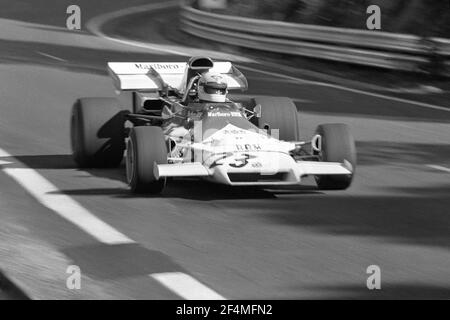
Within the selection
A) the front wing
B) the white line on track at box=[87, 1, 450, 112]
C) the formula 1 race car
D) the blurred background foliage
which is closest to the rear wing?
the formula 1 race car

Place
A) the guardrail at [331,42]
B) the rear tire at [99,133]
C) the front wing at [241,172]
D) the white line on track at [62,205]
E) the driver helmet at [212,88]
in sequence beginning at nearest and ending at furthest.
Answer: the white line on track at [62,205] < the front wing at [241,172] < the driver helmet at [212,88] < the rear tire at [99,133] < the guardrail at [331,42]

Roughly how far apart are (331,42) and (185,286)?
605 inches

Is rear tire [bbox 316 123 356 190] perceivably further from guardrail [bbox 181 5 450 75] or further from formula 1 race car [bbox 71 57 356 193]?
guardrail [bbox 181 5 450 75]

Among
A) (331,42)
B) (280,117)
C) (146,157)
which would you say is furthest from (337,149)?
(331,42)

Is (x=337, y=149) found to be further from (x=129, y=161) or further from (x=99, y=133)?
(x=99, y=133)

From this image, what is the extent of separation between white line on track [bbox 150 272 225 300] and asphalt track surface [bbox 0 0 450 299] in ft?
0.10

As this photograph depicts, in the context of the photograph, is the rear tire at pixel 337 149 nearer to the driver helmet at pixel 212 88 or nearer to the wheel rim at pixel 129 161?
the driver helmet at pixel 212 88

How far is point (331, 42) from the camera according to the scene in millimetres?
22656

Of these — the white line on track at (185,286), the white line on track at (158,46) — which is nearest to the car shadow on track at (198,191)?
the white line on track at (185,286)

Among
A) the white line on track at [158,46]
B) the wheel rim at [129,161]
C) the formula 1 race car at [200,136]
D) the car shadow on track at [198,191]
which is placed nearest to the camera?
the formula 1 race car at [200,136]

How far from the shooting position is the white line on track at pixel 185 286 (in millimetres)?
7465

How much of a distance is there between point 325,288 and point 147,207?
2.92 meters

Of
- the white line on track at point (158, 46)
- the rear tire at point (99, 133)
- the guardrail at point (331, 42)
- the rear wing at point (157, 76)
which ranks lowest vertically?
the white line on track at point (158, 46)

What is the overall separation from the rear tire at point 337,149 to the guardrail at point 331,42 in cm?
945
